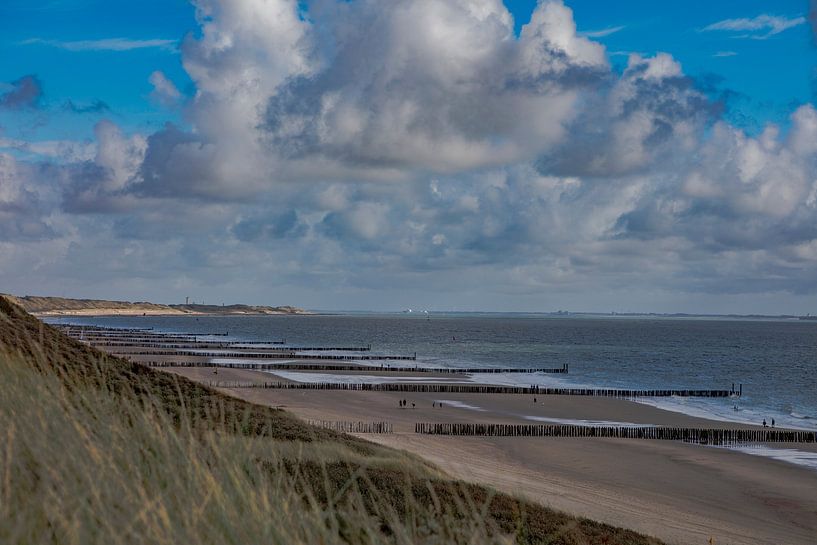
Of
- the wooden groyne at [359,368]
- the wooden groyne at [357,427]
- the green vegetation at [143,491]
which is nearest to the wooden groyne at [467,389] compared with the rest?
the wooden groyne at [359,368]

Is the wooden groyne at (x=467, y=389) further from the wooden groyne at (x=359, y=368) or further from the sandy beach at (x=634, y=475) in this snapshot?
the wooden groyne at (x=359, y=368)

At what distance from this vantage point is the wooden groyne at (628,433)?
41.3 meters

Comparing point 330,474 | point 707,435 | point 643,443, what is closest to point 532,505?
point 330,474

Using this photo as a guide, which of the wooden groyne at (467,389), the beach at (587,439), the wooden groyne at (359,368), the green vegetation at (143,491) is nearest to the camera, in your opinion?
the green vegetation at (143,491)

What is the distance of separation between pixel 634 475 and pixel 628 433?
37.1ft

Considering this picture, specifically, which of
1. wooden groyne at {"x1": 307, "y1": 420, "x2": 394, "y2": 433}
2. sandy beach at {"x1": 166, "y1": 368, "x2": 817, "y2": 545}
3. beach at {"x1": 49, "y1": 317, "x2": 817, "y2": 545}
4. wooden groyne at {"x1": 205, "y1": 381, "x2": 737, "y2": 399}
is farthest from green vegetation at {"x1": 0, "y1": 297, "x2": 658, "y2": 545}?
wooden groyne at {"x1": 205, "y1": 381, "x2": 737, "y2": 399}

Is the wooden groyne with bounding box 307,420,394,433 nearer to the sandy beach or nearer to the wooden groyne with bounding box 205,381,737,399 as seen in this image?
the sandy beach

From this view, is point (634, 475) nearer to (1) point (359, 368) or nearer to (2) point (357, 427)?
(2) point (357, 427)

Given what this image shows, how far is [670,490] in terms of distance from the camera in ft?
96.3

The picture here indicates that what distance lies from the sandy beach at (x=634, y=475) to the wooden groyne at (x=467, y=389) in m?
11.4

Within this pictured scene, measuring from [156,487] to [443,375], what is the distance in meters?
77.6

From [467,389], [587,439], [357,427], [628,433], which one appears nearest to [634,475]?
[587,439]

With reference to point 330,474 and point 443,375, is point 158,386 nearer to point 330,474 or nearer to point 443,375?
point 330,474

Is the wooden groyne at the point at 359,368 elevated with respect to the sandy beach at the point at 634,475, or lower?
elevated
